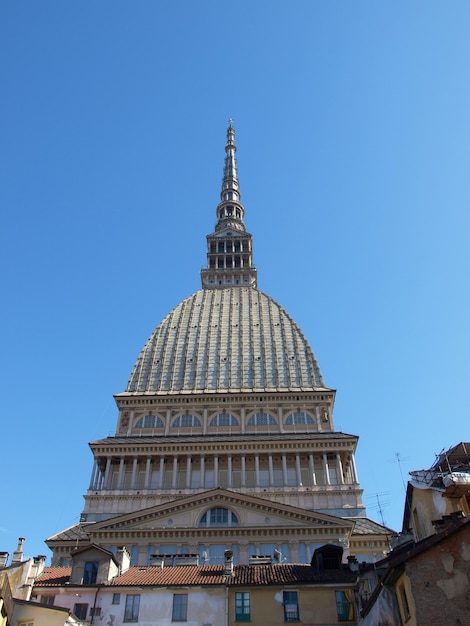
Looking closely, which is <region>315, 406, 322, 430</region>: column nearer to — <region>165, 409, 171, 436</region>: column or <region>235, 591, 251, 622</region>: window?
<region>165, 409, 171, 436</region>: column

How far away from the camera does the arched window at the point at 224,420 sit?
72.8m

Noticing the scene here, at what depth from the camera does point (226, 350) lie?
83438 mm

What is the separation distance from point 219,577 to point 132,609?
510cm

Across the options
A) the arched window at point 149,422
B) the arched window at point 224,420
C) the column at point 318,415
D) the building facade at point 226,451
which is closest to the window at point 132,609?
the building facade at point 226,451

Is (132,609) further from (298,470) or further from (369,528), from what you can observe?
(298,470)

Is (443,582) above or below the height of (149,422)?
below

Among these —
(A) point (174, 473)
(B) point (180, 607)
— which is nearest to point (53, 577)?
(B) point (180, 607)

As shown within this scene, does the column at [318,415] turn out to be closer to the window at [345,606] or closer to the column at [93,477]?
the column at [93,477]

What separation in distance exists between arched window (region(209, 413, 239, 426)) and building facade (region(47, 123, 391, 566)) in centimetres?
17

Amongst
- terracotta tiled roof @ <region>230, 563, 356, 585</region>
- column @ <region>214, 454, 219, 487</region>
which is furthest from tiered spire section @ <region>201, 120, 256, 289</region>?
terracotta tiled roof @ <region>230, 563, 356, 585</region>

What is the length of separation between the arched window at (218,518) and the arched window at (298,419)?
2065cm

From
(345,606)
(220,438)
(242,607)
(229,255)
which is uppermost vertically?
(229,255)

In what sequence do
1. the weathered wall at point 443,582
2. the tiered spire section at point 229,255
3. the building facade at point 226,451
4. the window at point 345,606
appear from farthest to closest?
the tiered spire section at point 229,255 < the building facade at point 226,451 < the window at point 345,606 < the weathered wall at point 443,582

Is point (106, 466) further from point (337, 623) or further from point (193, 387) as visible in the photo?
point (337, 623)
